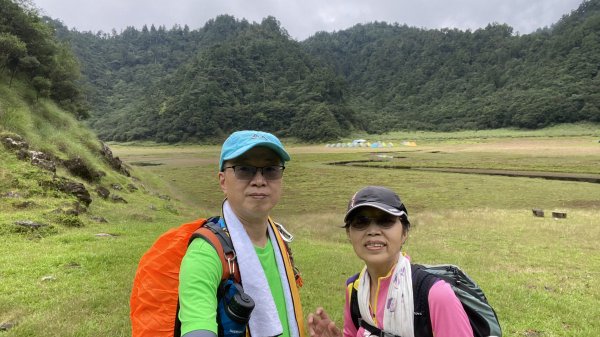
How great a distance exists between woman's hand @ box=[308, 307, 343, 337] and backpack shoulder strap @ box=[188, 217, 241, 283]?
0.75 metres

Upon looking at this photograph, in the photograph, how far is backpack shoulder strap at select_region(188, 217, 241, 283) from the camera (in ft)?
6.37

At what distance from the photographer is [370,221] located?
2.45 metres

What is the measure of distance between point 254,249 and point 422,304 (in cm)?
95

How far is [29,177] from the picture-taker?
1491cm

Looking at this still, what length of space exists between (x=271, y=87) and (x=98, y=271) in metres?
154

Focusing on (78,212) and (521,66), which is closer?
(78,212)

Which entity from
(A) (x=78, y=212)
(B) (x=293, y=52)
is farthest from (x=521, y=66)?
(A) (x=78, y=212)

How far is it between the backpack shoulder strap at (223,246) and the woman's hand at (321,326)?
2.45 ft

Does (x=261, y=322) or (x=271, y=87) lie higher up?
(x=271, y=87)

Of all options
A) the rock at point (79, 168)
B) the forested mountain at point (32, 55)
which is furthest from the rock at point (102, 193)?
the forested mountain at point (32, 55)

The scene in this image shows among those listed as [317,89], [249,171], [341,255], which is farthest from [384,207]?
[317,89]

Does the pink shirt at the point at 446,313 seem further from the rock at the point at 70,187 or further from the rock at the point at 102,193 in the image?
the rock at the point at 102,193

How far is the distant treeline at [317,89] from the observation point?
11969 centimetres

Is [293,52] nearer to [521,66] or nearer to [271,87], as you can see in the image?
[271,87]
